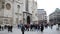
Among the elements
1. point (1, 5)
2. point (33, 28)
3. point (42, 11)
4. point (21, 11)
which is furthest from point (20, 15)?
point (42, 11)

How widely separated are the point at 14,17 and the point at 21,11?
5565mm

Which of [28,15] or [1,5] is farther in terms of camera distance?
[28,15]

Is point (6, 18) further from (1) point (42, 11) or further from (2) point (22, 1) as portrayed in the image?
(1) point (42, 11)

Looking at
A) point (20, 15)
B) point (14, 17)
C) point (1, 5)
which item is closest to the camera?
point (1, 5)

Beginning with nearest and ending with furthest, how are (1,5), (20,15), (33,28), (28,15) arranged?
(33,28), (1,5), (20,15), (28,15)

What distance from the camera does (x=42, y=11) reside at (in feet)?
570

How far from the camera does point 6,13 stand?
54.4 meters

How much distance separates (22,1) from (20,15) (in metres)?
5.70

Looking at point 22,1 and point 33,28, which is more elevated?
point 22,1

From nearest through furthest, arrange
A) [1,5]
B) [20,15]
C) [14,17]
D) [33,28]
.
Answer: [33,28] < [1,5] < [14,17] < [20,15]

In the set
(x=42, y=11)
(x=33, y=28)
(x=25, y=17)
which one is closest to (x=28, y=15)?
(x=25, y=17)

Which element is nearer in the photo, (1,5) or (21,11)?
(1,5)

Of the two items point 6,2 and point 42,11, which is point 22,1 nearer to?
point 6,2

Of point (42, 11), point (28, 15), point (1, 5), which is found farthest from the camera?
point (42, 11)
